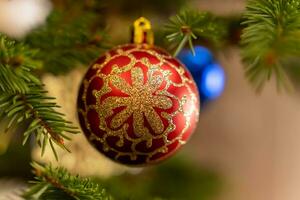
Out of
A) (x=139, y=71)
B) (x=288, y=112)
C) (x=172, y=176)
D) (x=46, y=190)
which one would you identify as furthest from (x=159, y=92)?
(x=288, y=112)

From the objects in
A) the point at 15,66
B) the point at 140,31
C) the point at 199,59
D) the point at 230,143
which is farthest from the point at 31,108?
the point at 230,143

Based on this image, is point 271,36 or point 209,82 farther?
point 209,82

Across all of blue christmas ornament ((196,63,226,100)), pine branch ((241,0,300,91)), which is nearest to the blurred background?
blue christmas ornament ((196,63,226,100))

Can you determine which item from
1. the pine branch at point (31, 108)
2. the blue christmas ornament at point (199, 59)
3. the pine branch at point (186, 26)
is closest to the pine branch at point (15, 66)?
the pine branch at point (31, 108)

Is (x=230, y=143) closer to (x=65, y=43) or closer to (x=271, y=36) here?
(x=65, y=43)

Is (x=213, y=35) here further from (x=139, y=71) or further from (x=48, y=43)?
(x=48, y=43)

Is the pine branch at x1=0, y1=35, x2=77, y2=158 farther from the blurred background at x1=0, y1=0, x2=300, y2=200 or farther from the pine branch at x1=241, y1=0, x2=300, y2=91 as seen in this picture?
the blurred background at x1=0, y1=0, x2=300, y2=200
